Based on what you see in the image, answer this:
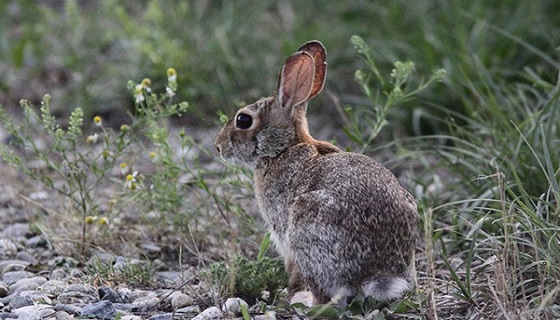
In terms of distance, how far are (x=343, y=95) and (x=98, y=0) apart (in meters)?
3.35

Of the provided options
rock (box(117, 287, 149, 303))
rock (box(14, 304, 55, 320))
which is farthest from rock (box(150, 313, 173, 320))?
rock (box(14, 304, 55, 320))

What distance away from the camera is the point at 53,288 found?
4.50 m

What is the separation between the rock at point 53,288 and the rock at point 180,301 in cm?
50

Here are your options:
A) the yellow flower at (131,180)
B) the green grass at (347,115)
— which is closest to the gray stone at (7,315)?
the green grass at (347,115)

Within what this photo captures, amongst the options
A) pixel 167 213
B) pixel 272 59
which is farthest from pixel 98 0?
pixel 167 213

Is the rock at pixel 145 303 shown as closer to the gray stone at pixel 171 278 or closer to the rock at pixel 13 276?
the gray stone at pixel 171 278

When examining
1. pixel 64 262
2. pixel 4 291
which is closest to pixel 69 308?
pixel 4 291

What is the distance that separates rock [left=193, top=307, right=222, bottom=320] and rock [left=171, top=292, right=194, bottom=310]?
193 mm

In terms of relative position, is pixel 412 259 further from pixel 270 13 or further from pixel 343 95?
pixel 270 13

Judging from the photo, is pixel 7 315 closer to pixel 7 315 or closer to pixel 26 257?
pixel 7 315

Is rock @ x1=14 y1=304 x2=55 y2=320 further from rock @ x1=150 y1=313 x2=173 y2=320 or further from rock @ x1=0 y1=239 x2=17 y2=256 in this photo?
rock @ x1=0 y1=239 x2=17 y2=256

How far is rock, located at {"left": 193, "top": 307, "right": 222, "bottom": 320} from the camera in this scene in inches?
162

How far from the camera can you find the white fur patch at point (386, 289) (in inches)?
160

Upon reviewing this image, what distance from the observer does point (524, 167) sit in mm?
5215
